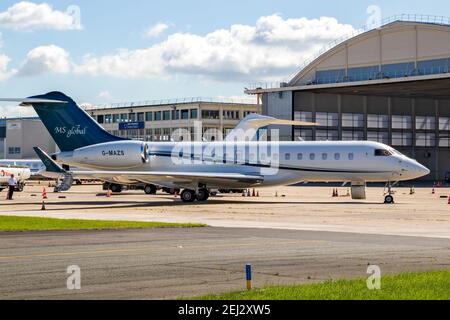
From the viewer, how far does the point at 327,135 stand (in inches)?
3767

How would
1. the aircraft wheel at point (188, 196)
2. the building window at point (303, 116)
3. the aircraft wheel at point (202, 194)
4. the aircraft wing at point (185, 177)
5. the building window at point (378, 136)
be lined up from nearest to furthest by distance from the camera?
1. the aircraft wing at point (185, 177)
2. the aircraft wheel at point (188, 196)
3. the aircraft wheel at point (202, 194)
4. the building window at point (303, 116)
5. the building window at point (378, 136)

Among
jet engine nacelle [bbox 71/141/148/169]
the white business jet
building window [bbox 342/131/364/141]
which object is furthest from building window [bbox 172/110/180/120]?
jet engine nacelle [bbox 71/141/148/169]

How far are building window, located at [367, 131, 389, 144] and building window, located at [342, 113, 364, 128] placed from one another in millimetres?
1716

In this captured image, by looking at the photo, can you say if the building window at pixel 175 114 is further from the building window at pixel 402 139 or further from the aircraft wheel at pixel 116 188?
the aircraft wheel at pixel 116 188

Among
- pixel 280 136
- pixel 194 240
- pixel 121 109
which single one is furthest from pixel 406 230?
pixel 121 109

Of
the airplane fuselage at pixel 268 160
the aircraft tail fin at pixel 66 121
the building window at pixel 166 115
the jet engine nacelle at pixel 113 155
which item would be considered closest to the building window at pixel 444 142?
the building window at pixel 166 115

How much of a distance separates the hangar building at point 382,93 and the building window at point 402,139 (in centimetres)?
13

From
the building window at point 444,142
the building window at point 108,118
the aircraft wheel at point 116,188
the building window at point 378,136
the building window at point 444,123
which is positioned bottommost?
the aircraft wheel at point 116,188

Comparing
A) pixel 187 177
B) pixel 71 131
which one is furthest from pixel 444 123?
pixel 71 131

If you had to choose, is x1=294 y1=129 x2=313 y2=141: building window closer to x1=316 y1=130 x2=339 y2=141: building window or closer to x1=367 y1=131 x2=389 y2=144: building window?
x1=316 y1=130 x2=339 y2=141: building window

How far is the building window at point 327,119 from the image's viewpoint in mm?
94875

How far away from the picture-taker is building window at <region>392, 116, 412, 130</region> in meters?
99.7
